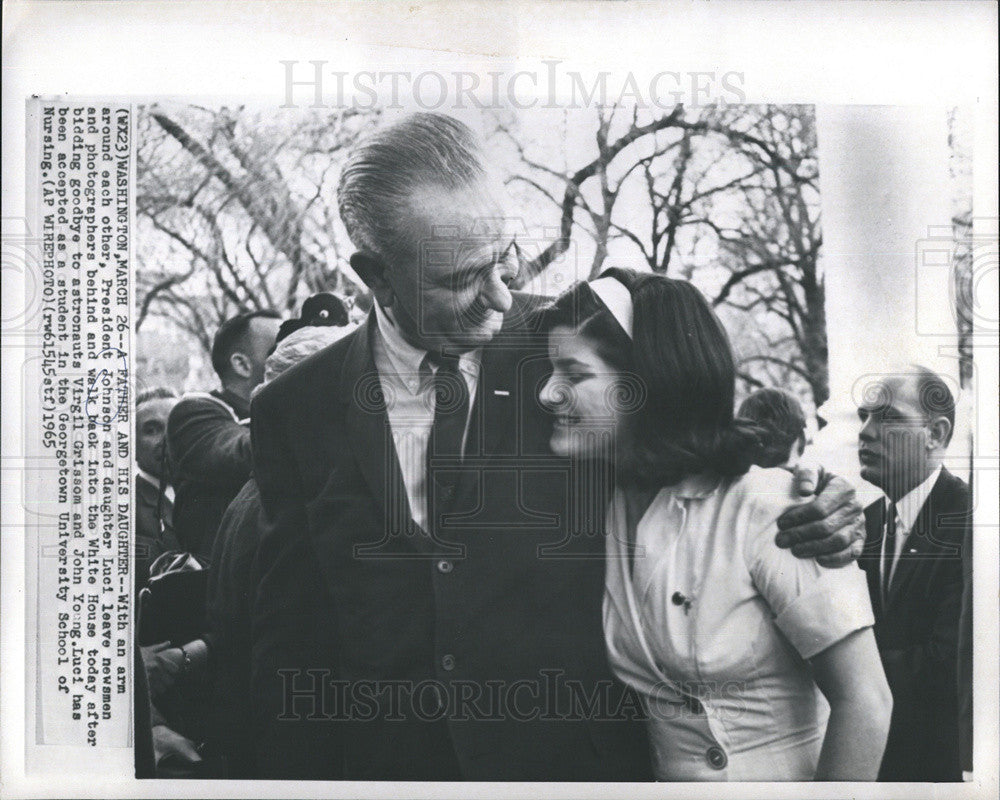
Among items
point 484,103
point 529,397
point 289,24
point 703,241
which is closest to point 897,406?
point 703,241

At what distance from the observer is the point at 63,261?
7.71 feet

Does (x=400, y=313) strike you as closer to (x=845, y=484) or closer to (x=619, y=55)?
(x=619, y=55)

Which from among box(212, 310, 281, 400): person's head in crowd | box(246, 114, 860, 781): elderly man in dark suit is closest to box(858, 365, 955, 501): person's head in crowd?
box(246, 114, 860, 781): elderly man in dark suit

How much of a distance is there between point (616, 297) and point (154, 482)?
1251 millimetres

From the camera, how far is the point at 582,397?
2275 mm

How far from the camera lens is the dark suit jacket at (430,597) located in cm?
227

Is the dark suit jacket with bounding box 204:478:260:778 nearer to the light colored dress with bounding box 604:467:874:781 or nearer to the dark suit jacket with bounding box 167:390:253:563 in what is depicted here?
the dark suit jacket with bounding box 167:390:253:563

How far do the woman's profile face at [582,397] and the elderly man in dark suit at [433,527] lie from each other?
0.04 meters

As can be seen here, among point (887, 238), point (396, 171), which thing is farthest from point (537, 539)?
point (887, 238)

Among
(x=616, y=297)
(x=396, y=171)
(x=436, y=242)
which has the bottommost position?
(x=616, y=297)

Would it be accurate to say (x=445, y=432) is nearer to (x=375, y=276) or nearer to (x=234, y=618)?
(x=375, y=276)

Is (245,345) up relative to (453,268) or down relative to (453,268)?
down

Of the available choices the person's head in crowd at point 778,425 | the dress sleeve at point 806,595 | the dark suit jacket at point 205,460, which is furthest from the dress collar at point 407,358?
the dress sleeve at point 806,595

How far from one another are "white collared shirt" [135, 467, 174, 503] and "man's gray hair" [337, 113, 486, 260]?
0.78 metres
